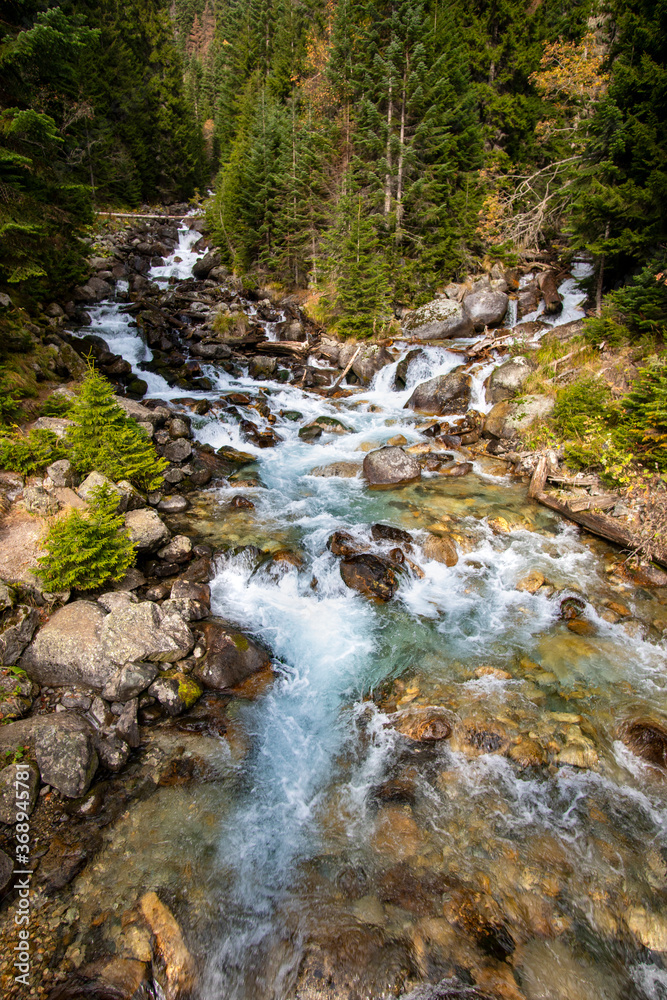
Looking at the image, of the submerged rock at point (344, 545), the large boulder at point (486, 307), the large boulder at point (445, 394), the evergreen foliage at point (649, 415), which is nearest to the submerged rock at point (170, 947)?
the submerged rock at point (344, 545)

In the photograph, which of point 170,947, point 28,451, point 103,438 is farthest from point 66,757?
point 103,438

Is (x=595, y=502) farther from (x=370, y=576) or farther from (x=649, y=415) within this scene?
(x=370, y=576)

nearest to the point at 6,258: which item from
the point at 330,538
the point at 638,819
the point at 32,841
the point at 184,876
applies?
the point at 330,538

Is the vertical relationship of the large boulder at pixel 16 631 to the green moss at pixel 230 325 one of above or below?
below

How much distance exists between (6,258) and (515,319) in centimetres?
1722

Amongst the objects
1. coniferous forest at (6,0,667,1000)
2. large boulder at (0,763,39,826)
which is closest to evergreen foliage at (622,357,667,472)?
coniferous forest at (6,0,667,1000)

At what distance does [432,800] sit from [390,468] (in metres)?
8.01

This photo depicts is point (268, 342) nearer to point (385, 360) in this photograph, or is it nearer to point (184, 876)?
point (385, 360)

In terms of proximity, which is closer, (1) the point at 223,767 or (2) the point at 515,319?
(1) the point at 223,767

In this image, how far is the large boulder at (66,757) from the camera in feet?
15.2

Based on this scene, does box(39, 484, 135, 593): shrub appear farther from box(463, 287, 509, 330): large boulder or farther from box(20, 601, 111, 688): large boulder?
box(463, 287, 509, 330): large boulder

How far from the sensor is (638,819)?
15.7 feet

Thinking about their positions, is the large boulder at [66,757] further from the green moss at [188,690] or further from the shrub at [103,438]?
the shrub at [103,438]

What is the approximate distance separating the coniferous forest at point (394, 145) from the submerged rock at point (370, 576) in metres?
9.34
